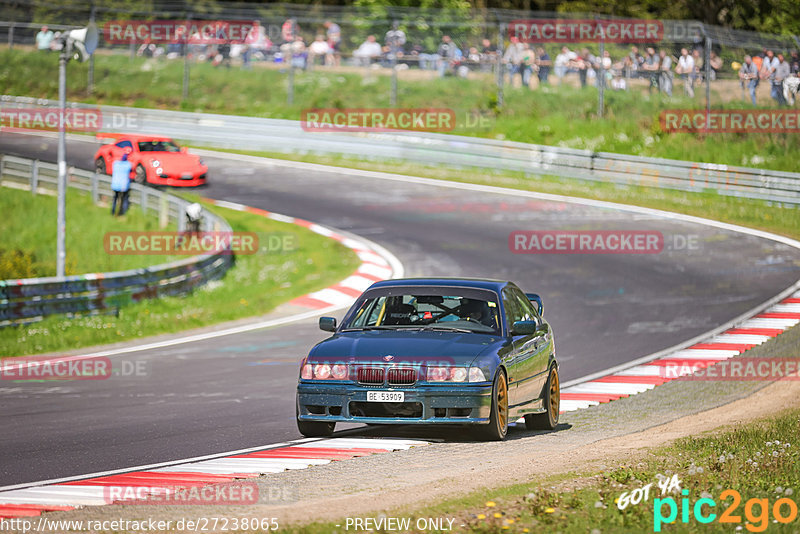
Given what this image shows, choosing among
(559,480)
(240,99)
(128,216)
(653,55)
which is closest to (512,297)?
(559,480)

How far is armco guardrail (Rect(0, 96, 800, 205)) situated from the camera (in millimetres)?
29469

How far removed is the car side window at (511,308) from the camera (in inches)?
423

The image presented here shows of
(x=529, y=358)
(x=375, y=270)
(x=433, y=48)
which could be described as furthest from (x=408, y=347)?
(x=433, y=48)

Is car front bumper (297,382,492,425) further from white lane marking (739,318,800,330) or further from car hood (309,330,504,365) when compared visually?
white lane marking (739,318,800,330)

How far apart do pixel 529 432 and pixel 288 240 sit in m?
15.5

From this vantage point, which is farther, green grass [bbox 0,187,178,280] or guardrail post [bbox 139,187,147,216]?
guardrail post [bbox 139,187,147,216]

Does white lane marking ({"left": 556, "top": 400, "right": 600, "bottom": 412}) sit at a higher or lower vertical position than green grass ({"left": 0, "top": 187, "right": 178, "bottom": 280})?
higher

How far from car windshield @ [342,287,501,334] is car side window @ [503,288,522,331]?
0.16 m

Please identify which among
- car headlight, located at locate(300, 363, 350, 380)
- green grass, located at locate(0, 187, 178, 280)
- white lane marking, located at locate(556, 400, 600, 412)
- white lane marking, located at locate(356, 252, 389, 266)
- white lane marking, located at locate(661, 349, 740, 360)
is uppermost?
car headlight, located at locate(300, 363, 350, 380)

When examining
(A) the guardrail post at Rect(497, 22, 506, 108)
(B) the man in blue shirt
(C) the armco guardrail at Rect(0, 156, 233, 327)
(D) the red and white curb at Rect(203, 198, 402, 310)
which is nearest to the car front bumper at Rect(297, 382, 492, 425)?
(D) the red and white curb at Rect(203, 198, 402, 310)

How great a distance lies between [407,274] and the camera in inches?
856

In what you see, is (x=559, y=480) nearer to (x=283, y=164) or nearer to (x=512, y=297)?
(x=512, y=297)

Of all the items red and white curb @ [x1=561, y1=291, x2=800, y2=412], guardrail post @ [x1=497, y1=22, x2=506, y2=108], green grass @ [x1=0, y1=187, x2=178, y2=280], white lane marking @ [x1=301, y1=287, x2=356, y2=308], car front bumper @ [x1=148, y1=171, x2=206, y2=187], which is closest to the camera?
red and white curb @ [x1=561, y1=291, x2=800, y2=412]

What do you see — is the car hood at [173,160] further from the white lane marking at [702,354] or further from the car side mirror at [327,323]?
the car side mirror at [327,323]
